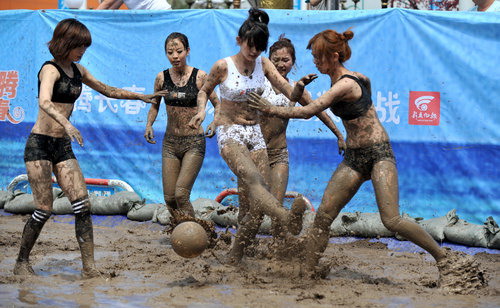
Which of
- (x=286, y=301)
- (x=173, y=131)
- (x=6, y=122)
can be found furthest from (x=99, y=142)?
(x=286, y=301)

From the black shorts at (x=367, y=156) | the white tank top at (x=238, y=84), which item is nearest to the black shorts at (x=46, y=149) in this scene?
the white tank top at (x=238, y=84)

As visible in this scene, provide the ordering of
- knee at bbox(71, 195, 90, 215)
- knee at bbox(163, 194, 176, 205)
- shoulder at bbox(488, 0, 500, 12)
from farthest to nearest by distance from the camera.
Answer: shoulder at bbox(488, 0, 500, 12)
knee at bbox(163, 194, 176, 205)
knee at bbox(71, 195, 90, 215)

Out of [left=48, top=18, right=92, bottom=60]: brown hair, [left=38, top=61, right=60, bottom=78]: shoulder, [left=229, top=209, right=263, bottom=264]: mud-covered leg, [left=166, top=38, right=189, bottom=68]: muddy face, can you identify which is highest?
[left=48, top=18, right=92, bottom=60]: brown hair

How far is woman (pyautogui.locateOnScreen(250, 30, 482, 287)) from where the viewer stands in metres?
5.88

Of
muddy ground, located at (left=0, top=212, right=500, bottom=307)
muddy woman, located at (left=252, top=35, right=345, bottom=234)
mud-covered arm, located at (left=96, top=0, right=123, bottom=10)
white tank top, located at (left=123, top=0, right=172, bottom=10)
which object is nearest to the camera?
muddy ground, located at (left=0, top=212, right=500, bottom=307)

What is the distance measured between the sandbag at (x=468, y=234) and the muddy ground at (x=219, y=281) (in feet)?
0.58

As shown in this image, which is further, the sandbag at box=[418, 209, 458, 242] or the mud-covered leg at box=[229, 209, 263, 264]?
the sandbag at box=[418, 209, 458, 242]

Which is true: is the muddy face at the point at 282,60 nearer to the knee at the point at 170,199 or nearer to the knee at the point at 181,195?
the knee at the point at 181,195

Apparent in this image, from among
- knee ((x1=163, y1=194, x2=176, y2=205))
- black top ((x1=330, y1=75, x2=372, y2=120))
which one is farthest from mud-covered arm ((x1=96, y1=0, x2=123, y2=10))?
black top ((x1=330, y1=75, x2=372, y2=120))

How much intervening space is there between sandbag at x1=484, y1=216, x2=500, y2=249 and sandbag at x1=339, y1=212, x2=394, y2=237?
1111 millimetres

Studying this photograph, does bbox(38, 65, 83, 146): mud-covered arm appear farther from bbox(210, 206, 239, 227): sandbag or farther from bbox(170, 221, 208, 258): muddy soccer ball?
bbox(210, 206, 239, 227): sandbag

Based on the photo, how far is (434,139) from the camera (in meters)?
8.59

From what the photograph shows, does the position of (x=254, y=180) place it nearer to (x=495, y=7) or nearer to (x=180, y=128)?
(x=180, y=128)

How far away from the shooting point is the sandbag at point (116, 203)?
9.84 m
